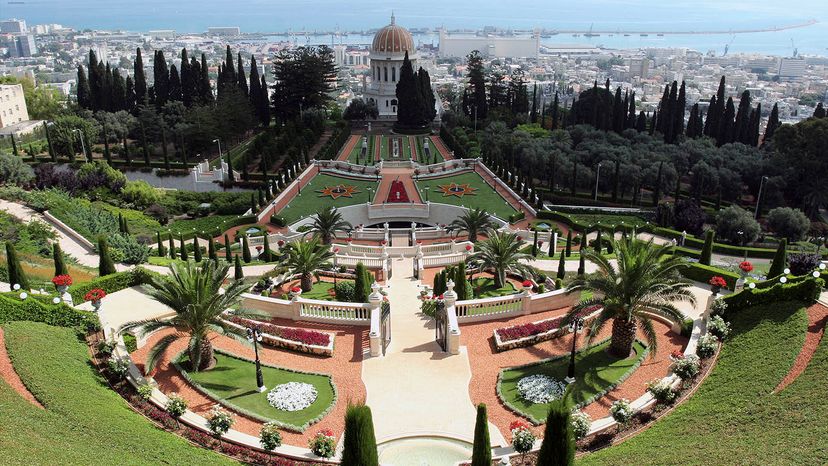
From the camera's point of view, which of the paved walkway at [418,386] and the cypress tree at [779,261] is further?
the cypress tree at [779,261]

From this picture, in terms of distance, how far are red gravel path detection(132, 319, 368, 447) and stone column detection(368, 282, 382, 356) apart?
77cm

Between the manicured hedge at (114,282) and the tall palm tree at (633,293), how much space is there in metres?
19.4

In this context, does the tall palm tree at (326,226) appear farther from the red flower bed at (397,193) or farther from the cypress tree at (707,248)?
the cypress tree at (707,248)

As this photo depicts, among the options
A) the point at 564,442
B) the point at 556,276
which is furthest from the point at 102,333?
the point at 556,276

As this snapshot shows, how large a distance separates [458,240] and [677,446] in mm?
30611

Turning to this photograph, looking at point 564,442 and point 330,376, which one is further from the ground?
point 564,442

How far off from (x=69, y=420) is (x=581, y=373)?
16458mm

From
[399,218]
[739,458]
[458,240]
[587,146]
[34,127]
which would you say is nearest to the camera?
[739,458]

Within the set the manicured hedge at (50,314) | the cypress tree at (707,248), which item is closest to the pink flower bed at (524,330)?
the cypress tree at (707,248)

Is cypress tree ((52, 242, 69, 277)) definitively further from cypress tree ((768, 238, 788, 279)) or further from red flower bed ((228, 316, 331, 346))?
cypress tree ((768, 238, 788, 279))

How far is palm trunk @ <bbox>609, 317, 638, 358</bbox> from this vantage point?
22094 mm

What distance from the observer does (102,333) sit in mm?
22312

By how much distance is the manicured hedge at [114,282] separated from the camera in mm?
25562

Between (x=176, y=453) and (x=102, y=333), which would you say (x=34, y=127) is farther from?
(x=176, y=453)
